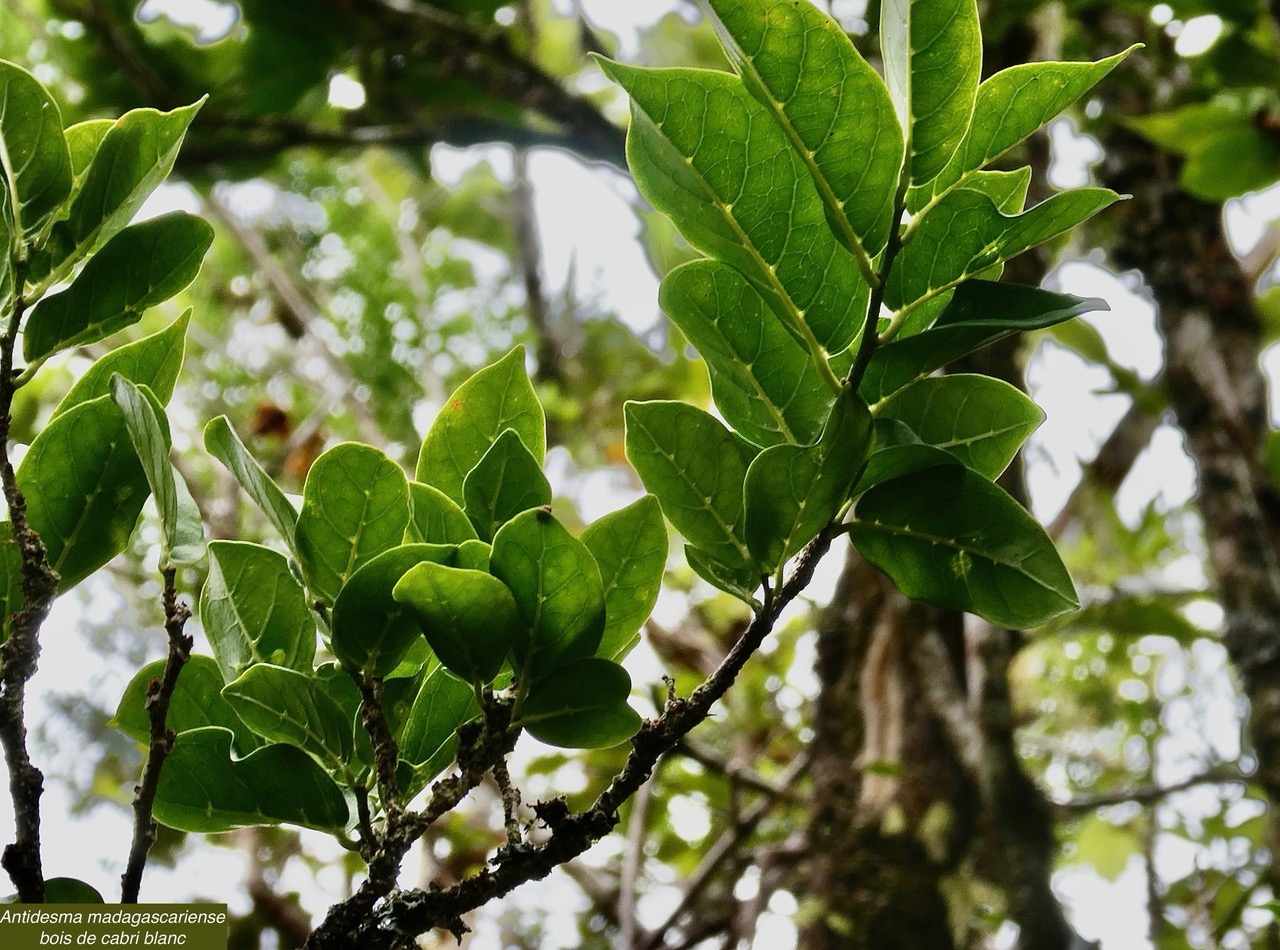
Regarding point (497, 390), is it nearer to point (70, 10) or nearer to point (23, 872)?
point (23, 872)

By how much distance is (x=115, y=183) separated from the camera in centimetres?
34

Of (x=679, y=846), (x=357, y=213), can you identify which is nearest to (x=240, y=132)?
(x=357, y=213)

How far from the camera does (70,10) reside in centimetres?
126

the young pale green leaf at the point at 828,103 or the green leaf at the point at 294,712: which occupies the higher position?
the young pale green leaf at the point at 828,103

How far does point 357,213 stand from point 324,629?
174 centimetres

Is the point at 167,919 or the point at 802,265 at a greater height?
the point at 802,265

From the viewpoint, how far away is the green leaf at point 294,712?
307 millimetres

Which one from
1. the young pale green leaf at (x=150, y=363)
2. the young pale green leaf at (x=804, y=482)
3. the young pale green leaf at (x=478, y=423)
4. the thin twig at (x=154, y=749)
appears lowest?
the thin twig at (x=154, y=749)

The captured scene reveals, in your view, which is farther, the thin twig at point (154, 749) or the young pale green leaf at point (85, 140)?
the young pale green leaf at point (85, 140)

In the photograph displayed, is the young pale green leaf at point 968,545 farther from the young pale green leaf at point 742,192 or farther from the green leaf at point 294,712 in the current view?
the green leaf at point 294,712

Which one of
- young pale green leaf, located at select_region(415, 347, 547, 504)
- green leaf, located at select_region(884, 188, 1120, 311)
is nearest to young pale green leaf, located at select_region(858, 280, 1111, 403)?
green leaf, located at select_region(884, 188, 1120, 311)

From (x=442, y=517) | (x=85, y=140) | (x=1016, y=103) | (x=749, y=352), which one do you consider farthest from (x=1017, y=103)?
(x=85, y=140)

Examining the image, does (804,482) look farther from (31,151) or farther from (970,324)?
(31,151)

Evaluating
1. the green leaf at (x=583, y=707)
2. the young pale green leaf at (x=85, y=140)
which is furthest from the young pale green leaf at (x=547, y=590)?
the young pale green leaf at (x=85, y=140)
